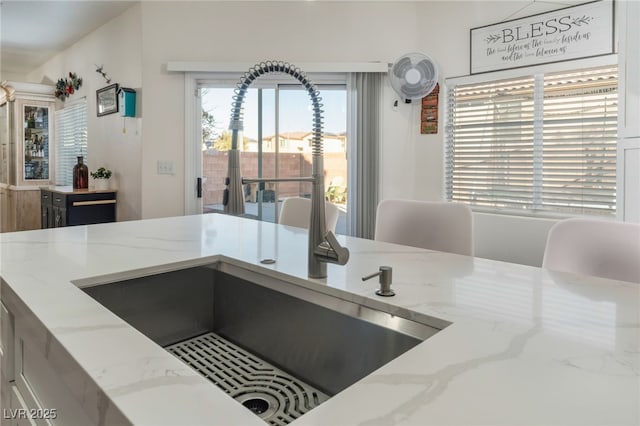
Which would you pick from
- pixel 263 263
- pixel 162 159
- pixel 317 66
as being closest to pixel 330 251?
pixel 263 263

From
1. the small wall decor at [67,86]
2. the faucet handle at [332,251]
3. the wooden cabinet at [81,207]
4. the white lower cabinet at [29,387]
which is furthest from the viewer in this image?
the small wall decor at [67,86]

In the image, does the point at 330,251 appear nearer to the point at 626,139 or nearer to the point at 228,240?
the point at 228,240

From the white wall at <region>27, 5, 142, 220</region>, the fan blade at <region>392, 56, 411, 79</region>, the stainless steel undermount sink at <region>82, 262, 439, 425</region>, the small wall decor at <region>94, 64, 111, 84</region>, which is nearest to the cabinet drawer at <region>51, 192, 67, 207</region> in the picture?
the white wall at <region>27, 5, 142, 220</region>

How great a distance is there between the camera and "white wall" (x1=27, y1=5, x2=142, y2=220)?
3861 millimetres

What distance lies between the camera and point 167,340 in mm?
1183

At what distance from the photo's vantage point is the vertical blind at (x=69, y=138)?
16.2 feet

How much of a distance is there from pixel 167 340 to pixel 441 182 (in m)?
2.80

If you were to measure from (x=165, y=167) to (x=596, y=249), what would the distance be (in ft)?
11.1

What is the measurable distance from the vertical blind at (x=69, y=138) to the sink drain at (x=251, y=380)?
4543 mm

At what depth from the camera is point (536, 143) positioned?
9.94 feet

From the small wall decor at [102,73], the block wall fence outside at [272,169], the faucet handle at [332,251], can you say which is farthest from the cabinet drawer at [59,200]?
the faucet handle at [332,251]

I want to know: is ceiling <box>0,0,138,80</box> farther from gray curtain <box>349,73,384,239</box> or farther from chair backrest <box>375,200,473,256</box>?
chair backrest <box>375,200,473,256</box>

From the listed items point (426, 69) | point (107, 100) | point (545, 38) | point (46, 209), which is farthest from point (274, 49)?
point (46, 209)

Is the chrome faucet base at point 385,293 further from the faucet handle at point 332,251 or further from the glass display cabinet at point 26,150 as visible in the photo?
the glass display cabinet at point 26,150
